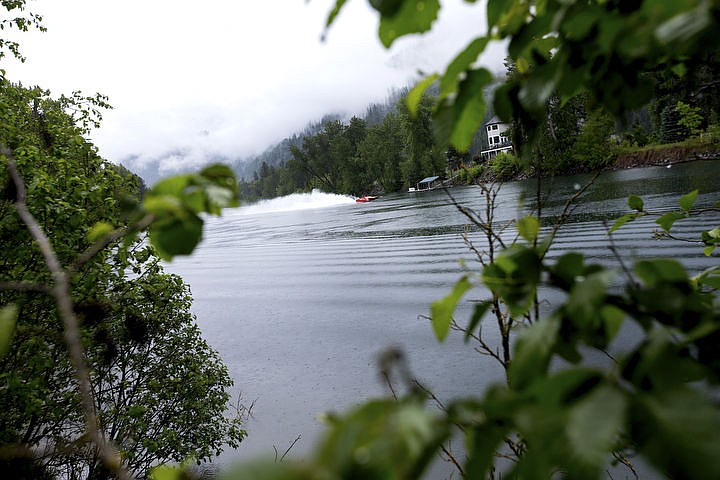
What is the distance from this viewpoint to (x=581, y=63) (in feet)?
2.17

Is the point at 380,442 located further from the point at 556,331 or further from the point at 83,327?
the point at 83,327

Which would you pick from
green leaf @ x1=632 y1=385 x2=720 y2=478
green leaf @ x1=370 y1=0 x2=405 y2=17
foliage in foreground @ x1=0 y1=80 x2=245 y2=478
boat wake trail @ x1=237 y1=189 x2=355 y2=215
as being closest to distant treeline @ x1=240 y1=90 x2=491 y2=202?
boat wake trail @ x1=237 y1=189 x2=355 y2=215

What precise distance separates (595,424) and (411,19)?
2.01ft

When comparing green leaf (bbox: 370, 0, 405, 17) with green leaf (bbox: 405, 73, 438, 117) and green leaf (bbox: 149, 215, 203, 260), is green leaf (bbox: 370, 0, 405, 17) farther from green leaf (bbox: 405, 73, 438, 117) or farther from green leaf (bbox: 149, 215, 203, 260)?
green leaf (bbox: 149, 215, 203, 260)

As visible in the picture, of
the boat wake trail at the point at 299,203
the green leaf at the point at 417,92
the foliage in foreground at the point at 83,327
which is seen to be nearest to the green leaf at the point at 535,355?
the green leaf at the point at 417,92

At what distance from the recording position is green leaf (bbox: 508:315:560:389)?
543mm

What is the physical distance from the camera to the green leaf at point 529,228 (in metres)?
0.98

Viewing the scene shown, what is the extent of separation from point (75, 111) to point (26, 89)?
74cm

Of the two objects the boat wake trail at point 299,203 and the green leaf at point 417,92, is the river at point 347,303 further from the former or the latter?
the boat wake trail at point 299,203

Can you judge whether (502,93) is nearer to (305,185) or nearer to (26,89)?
(26,89)

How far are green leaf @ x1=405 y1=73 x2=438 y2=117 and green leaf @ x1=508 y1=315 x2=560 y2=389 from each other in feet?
1.34

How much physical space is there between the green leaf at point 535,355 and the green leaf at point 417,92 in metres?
0.41

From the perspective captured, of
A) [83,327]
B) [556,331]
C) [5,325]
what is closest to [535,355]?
[556,331]

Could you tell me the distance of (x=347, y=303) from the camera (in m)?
17.3
